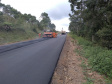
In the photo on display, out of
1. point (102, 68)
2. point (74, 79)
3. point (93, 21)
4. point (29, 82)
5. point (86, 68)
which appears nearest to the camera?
point (29, 82)

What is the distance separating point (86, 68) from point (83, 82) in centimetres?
126

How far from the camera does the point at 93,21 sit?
10391mm

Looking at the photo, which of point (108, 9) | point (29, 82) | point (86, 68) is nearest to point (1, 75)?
point (29, 82)

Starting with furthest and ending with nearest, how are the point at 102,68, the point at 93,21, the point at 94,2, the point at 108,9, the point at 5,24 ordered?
the point at 5,24, the point at 93,21, the point at 94,2, the point at 108,9, the point at 102,68

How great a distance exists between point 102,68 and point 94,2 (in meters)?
7.60

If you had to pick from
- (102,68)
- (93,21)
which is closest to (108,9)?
(93,21)

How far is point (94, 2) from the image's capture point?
8.99 meters

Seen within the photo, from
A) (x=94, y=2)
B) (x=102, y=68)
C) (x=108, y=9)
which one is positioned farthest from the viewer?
(x=94, y=2)

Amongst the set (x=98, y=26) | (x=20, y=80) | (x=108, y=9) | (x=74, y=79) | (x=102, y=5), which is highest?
(x=102, y=5)

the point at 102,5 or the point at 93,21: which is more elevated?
the point at 102,5

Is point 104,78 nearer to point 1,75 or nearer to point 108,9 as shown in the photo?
point 1,75

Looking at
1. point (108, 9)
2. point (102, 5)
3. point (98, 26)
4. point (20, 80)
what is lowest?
point (20, 80)

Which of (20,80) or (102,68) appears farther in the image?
(102,68)

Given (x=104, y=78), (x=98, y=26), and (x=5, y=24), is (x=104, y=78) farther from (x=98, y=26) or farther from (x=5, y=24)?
(x=5, y=24)
